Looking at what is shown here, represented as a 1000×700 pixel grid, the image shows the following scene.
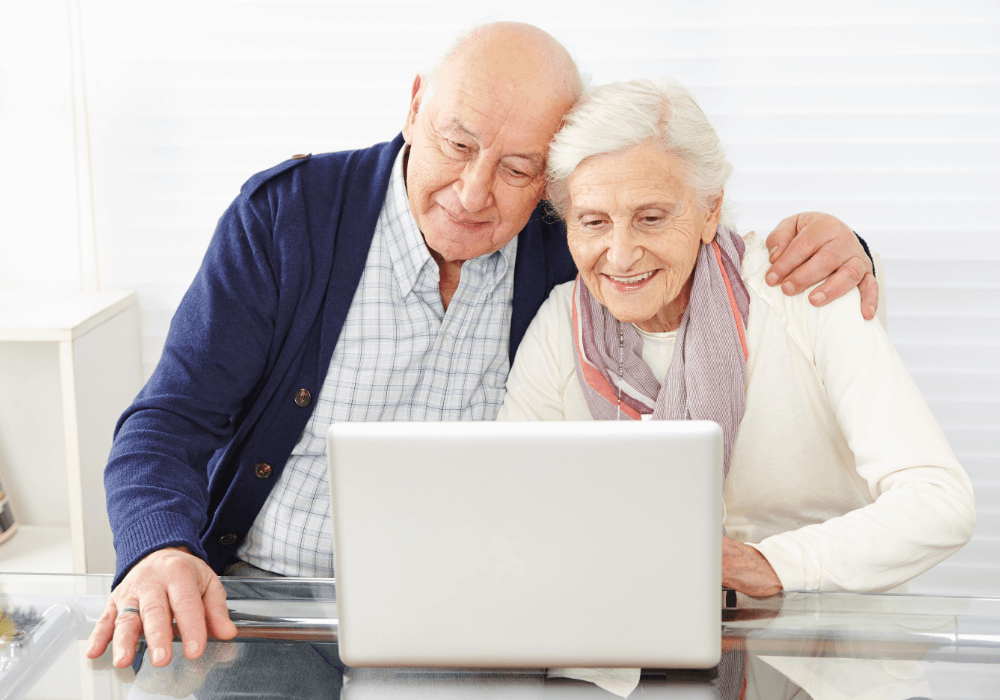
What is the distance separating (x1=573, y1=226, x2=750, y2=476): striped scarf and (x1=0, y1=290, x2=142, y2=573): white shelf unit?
1303mm

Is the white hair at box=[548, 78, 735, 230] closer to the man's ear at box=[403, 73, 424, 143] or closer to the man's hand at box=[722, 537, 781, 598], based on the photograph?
the man's ear at box=[403, 73, 424, 143]

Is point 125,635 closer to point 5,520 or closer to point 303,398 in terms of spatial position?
point 303,398

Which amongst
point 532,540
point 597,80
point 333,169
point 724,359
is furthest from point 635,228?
point 597,80

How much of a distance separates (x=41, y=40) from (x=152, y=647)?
2.06 m

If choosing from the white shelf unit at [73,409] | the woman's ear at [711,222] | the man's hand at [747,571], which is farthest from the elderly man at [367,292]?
the white shelf unit at [73,409]

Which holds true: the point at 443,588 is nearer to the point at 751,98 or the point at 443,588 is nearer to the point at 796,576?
the point at 796,576

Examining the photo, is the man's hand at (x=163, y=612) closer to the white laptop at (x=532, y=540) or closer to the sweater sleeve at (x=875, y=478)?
the white laptop at (x=532, y=540)

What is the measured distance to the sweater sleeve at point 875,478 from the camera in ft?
3.87

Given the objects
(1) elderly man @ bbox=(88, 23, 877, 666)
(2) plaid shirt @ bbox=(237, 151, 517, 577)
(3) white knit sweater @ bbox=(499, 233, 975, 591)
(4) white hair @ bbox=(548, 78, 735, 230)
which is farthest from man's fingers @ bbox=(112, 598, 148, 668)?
(4) white hair @ bbox=(548, 78, 735, 230)

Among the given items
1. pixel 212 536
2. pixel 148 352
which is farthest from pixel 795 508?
pixel 148 352

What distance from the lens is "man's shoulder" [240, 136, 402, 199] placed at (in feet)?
5.33

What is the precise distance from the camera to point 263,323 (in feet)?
5.10

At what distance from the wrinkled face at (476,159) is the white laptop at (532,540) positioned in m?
0.78

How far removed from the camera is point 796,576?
45.3 inches
